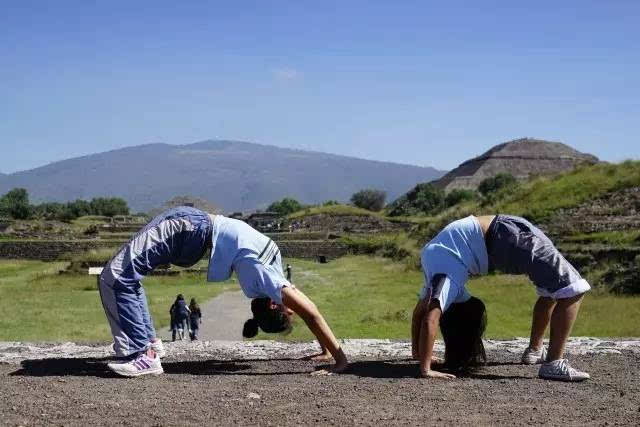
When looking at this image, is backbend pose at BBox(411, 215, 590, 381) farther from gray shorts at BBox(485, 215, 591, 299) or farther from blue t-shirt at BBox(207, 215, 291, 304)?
blue t-shirt at BBox(207, 215, 291, 304)

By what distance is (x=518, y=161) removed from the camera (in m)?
99.1

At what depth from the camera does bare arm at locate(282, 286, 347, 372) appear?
5840 millimetres

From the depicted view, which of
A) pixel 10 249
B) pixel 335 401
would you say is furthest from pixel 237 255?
pixel 10 249

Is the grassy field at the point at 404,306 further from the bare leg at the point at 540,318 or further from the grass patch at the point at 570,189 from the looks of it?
the grass patch at the point at 570,189

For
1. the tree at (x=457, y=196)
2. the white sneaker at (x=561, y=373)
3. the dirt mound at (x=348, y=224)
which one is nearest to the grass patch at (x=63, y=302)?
the white sneaker at (x=561, y=373)

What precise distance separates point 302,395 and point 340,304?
2005 centimetres

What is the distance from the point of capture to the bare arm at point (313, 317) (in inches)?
230

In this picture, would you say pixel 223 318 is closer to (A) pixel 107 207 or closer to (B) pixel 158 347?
(B) pixel 158 347

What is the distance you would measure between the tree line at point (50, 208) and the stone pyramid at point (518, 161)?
44383mm

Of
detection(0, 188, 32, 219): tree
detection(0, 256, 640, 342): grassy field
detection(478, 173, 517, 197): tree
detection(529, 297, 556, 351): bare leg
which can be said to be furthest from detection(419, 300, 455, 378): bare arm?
detection(0, 188, 32, 219): tree

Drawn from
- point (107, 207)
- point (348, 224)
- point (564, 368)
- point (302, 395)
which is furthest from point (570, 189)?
point (107, 207)

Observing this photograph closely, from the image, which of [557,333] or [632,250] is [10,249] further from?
[557,333]

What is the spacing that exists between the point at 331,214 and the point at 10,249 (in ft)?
86.6

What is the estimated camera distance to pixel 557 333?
19.2 feet
